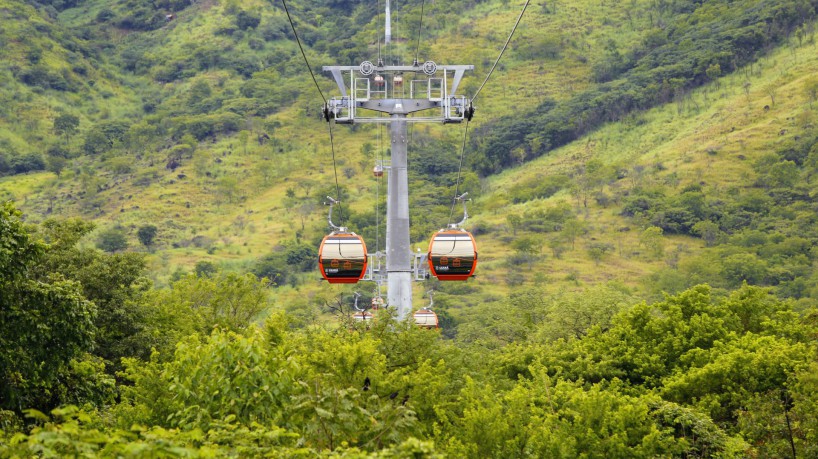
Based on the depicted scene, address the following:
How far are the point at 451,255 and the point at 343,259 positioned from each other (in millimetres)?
2475

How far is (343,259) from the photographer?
71.3 ft

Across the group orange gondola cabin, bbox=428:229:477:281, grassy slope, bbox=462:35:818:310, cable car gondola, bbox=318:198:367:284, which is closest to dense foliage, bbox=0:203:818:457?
cable car gondola, bbox=318:198:367:284

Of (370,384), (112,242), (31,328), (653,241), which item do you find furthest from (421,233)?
(31,328)

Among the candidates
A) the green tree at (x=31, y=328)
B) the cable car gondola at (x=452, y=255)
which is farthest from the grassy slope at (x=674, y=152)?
the green tree at (x=31, y=328)

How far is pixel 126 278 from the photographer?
26844 millimetres

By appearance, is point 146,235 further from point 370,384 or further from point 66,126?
point 370,384

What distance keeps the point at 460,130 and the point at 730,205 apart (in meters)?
42.2

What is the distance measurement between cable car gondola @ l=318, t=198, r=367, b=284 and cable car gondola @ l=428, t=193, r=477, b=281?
1.61 m

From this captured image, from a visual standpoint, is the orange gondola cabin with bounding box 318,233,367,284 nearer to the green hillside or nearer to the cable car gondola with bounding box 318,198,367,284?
the cable car gondola with bounding box 318,198,367,284

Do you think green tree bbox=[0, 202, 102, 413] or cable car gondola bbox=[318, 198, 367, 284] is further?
cable car gondola bbox=[318, 198, 367, 284]

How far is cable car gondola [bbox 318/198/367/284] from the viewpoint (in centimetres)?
2173

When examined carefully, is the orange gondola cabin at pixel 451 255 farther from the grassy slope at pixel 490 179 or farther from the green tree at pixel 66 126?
the green tree at pixel 66 126

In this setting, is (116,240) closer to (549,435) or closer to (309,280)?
(309,280)

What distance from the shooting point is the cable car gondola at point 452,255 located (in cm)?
2177
